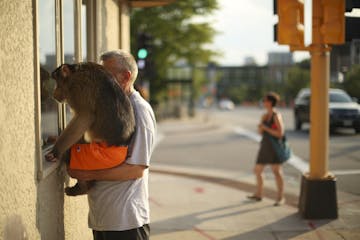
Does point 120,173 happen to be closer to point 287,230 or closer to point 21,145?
point 21,145

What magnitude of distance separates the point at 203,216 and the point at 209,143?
38.7 feet

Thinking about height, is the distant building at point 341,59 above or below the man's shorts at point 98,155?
above

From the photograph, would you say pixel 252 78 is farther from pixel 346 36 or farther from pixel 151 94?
pixel 346 36

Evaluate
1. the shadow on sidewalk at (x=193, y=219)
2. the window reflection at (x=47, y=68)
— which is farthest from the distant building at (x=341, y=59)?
the window reflection at (x=47, y=68)

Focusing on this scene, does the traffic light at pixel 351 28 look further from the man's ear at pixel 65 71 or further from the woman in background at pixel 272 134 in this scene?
the man's ear at pixel 65 71

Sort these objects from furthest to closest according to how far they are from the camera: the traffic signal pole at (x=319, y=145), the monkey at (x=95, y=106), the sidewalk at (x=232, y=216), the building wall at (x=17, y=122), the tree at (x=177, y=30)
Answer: the tree at (x=177, y=30) < the traffic signal pole at (x=319, y=145) < the sidewalk at (x=232, y=216) < the monkey at (x=95, y=106) < the building wall at (x=17, y=122)

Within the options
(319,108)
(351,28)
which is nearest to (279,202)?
(319,108)

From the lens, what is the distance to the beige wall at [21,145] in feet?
8.53

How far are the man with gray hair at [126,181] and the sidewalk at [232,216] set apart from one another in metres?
2.97

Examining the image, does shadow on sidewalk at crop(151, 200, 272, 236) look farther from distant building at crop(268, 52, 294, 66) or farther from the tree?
distant building at crop(268, 52, 294, 66)

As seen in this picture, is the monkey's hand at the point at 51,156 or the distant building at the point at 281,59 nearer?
the monkey's hand at the point at 51,156

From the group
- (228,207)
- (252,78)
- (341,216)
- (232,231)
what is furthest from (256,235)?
(252,78)

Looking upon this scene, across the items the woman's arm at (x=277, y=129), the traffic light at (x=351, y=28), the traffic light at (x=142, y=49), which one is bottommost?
the woman's arm at (x=277, y=129)

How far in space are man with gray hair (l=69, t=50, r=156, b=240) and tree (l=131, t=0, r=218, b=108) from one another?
75.0 ft
